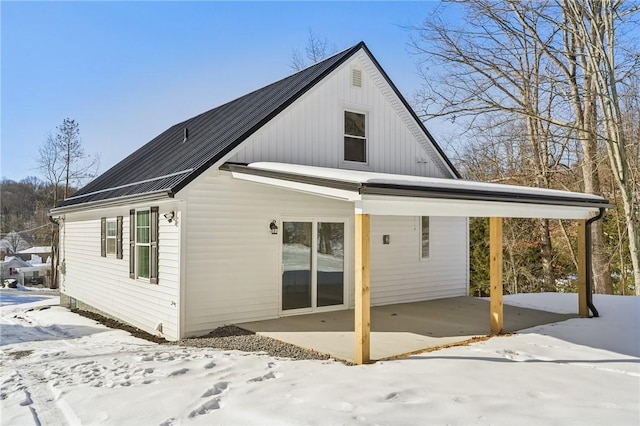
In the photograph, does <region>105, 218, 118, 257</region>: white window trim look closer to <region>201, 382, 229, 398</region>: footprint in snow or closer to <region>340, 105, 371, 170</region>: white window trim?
<region>340, 105, 371, 170</region>: white window trim

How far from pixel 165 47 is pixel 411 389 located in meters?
12.0

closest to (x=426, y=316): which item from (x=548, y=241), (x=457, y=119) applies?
(x=457, y=119)

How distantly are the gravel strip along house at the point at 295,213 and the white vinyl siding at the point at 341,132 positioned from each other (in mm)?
29

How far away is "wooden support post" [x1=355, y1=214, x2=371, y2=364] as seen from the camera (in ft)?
18.1

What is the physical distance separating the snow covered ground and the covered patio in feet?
2.28

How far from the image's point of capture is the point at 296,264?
345 inches

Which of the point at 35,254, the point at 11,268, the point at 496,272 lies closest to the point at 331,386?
the point at 496,272

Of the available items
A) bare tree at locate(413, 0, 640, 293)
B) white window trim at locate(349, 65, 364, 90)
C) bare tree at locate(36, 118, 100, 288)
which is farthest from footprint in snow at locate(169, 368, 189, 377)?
bare tree at locate(36, 118, 100, 288)

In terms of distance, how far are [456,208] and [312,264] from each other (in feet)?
10.9

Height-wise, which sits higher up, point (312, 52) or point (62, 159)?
point (312, 52)

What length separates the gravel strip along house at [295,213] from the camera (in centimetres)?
682

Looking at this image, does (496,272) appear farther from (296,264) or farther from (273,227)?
(273,227)

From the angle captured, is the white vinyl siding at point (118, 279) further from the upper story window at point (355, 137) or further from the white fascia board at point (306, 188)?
the upper story window at point (355, 137)

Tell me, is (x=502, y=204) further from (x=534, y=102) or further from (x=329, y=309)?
(x=534, y=102)
